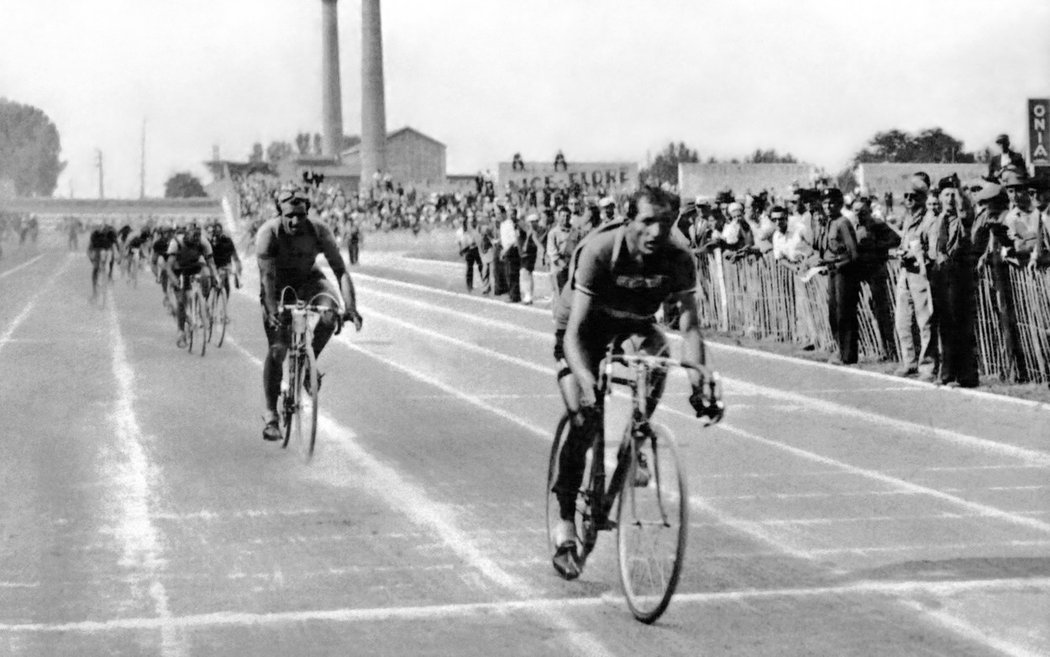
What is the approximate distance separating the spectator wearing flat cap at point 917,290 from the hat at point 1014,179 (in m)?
0.74

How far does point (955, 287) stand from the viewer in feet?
54.1

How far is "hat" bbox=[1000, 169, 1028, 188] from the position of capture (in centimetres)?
1670

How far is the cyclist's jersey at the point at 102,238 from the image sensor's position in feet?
116

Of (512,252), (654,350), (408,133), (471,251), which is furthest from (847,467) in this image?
(408,133)

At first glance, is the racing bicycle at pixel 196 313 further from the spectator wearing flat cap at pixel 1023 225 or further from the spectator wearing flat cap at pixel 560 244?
the spectator wearing flat cap at pixel 1023 225

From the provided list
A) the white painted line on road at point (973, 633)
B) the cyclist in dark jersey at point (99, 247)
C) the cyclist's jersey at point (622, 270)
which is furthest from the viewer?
the cyclist in dark jersey at point (99, 247)

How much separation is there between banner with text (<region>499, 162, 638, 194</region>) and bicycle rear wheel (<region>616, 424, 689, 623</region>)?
173 ft

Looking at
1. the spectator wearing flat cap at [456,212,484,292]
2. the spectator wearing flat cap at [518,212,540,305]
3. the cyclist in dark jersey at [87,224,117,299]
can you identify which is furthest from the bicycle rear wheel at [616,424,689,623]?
the spectator wearing flat cap at [456,212,484,292]

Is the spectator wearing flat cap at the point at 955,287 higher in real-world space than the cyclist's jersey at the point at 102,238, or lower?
lower

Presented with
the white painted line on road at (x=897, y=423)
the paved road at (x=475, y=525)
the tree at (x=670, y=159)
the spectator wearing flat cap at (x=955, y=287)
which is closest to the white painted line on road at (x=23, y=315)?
the paved road at (x=475, y=525)

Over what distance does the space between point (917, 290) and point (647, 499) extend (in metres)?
10.7

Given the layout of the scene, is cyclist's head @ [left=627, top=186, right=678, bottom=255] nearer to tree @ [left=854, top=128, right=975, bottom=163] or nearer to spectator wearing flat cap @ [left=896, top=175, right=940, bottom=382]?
spectator wearing flat cap @ [left=896, top=175, right=940, bottom=382]

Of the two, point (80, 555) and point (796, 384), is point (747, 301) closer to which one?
point (796, 384)

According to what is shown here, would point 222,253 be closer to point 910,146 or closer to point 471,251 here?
point 471,251
